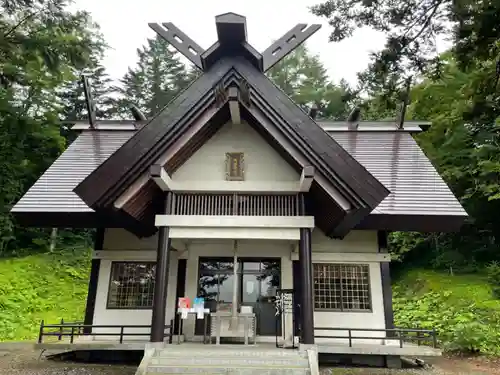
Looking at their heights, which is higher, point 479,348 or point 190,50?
point 190,50

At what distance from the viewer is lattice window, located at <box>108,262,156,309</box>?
915cm

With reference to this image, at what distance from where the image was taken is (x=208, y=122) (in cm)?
722

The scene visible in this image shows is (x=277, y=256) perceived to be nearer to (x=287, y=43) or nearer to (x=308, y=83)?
(x=287, y=43)

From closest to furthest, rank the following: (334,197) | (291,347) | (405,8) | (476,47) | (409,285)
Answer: (476,47)
(405,8)
(334,197)
(291,347)
(409,285)

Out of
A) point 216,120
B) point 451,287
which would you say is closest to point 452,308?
point 451,287

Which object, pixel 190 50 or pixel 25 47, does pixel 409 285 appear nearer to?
pixel 190 50

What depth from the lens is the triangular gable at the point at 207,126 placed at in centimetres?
654

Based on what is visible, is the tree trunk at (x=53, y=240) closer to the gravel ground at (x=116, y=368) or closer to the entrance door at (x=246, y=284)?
the gravel ground at (x=116, y=368)

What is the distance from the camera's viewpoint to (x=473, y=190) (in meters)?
16.0

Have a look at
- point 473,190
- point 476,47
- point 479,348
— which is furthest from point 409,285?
point 476,47

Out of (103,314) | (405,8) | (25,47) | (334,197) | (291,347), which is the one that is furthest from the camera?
(103,314)

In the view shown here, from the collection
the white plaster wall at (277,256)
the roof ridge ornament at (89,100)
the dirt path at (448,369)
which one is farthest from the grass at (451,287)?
the roof ridge ornament at (89,100)

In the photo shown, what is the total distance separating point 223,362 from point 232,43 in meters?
5.67

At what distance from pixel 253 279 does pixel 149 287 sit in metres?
2.61
